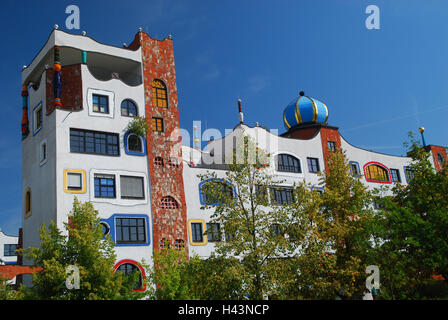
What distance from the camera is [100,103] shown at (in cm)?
2878

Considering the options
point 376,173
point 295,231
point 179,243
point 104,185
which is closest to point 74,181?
point 104,185

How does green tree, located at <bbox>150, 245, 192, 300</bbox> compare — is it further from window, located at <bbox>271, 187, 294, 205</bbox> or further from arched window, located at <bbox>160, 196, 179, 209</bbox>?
window, located at <bbox>271, 187, 294, 205</bbox>

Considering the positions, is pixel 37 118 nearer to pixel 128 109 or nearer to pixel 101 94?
pixel 101 94

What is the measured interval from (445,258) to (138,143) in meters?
19.0

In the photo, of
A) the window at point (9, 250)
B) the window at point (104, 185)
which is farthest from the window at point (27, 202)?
the window at point (9, 250)

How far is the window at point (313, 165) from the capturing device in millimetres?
38094

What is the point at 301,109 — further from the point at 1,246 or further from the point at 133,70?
the point at 1,246

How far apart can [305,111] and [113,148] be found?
19.3 m

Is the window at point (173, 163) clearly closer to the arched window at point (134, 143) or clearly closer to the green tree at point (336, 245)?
the arched window at point (134, 143)

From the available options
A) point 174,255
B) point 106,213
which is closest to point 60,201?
point 106,213

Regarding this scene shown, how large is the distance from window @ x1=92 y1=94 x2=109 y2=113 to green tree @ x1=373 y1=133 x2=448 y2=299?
17745 mm
